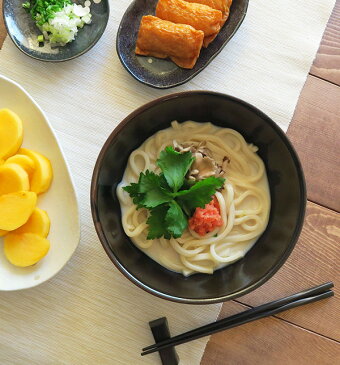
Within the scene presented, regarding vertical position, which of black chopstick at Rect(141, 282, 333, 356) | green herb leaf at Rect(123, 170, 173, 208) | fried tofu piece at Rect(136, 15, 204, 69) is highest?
fried tofu piece at Rect(136, 15, 204, 69)

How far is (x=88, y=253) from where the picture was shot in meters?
2.04

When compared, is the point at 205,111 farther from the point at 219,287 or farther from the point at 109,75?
the point at 219,287

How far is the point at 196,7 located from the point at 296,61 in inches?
19.5

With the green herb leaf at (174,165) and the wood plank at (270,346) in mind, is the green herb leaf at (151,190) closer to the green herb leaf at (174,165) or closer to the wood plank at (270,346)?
the green herb leaf at (174,165)

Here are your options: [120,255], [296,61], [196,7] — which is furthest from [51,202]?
[296,61]

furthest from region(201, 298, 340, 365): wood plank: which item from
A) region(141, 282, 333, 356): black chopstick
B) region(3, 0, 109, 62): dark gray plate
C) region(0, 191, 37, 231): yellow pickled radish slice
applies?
region(3, 0, 109, 62): dark gray plate

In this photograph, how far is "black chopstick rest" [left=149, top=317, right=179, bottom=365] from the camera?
1.99 m

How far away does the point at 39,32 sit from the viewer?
2.14m

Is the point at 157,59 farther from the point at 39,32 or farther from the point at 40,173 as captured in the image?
the point at 40,173

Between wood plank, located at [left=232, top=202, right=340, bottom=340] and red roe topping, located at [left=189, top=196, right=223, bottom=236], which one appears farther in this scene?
wood plank, located at [left=232, top=202, right=340, bottom=340]

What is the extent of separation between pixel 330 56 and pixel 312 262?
914 mm

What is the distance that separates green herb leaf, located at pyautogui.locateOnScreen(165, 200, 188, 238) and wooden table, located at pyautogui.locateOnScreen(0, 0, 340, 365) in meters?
0.47

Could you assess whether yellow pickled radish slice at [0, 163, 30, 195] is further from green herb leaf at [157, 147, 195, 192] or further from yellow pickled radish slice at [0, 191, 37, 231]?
green herb leaf at [157, 147, 195, 192]

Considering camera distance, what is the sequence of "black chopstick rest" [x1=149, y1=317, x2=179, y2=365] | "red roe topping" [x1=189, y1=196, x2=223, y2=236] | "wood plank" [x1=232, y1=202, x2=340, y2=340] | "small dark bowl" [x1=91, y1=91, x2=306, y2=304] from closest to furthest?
"small dark bowl" [x1=91, y1=91, x2=306, y2=304] → "red roe topping" [x1=189, y1=196, x2=223, y2=236] → "black chopstick rest" [x1=149, y1=317, x2=179, y2=365] → "wood plank" [x1=232, y1=202, x2=340, y2=340]
